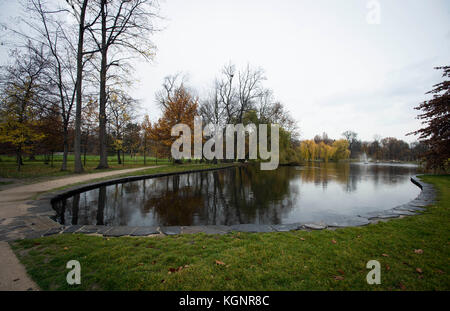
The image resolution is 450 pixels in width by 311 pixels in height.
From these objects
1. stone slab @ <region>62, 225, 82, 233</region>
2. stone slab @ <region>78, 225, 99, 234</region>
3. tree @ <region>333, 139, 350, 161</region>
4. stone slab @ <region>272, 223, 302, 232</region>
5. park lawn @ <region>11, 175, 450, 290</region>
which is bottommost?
stone slab @ <region>272, 223, 302, 232</region>

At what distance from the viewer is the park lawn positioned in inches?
76.5

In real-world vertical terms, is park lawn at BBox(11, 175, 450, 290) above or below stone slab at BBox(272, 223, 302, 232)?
above

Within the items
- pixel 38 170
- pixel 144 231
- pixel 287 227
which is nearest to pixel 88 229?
pixel 144 231

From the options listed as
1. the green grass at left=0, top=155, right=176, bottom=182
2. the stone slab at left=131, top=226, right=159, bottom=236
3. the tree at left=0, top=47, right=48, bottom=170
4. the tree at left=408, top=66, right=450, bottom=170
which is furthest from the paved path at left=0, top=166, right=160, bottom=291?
the tree at left=408, top=66, right=450, bottom=170

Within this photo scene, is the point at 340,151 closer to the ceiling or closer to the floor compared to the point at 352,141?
closer to the floor

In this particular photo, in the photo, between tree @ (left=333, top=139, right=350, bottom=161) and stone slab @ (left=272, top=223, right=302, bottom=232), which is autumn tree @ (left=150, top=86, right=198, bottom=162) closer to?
stone slab @ (left=272, top=223, right=302, bottom=232)

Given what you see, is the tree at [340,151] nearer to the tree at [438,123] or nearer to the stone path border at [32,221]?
the tree at [438,123]

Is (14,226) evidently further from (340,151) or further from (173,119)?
(340,151)

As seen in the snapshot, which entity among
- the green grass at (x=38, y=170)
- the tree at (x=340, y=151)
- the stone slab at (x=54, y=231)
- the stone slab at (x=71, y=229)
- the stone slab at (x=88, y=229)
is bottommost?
the stone slab at (x=88, y=229)

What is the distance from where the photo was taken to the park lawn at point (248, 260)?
1944mm

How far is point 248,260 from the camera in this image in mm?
2400

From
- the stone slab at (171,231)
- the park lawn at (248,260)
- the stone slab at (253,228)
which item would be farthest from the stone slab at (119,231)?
the stone slab at (253,228)

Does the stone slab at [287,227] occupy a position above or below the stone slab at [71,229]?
below

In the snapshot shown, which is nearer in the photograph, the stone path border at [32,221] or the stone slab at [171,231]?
the stone path border at [32,221]
